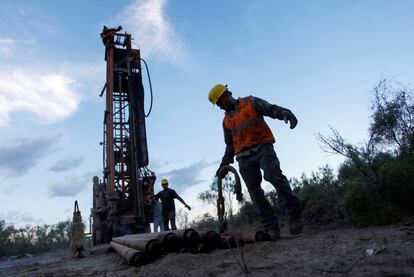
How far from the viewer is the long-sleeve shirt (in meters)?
4.75

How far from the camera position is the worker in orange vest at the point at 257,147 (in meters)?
4.70

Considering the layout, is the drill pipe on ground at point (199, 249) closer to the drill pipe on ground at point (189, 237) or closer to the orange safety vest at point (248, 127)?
the drill pipe on ground at point (189, 237)


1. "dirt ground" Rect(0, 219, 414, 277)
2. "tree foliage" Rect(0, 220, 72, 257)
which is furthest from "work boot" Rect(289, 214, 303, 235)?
"tree foliage" Rect(0, 220, 72, 257)

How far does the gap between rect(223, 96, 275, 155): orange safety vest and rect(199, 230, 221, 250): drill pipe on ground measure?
131 centimetres

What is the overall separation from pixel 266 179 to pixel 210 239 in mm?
1084

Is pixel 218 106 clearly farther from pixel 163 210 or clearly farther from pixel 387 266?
pixel 163 210

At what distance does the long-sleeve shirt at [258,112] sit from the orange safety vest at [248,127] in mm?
65

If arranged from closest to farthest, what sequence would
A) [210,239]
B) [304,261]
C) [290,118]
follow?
[304,261] < [210,239] < [290,118]

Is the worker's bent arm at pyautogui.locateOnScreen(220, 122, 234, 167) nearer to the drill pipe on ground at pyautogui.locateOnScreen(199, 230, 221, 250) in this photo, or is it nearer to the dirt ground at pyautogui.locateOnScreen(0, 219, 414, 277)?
the drill pipe on ground at pyautogui.locateOnScreen(199, 230, 221, 250)

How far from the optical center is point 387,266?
225 cm

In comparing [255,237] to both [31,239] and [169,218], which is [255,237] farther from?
[31,239]

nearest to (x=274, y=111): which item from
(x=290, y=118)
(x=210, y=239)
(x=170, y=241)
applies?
(x=290, y=118)

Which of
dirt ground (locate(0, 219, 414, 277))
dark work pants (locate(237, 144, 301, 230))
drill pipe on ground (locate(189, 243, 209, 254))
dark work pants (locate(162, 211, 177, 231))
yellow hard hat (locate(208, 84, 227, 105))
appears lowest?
dirt ground (locate(0, 219, 414, 277))

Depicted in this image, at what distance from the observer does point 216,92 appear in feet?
17.1
